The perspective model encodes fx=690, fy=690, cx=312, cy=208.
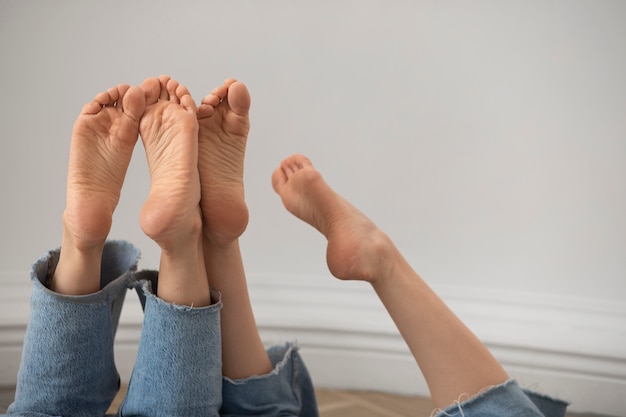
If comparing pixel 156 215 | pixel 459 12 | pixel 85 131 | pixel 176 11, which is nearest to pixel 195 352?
pixel 156 215

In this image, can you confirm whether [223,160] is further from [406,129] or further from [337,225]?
[406,129]

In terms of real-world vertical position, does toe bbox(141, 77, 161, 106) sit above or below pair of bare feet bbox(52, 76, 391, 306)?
above

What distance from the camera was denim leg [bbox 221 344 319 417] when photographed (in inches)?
34.4

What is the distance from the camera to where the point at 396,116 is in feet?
4.89

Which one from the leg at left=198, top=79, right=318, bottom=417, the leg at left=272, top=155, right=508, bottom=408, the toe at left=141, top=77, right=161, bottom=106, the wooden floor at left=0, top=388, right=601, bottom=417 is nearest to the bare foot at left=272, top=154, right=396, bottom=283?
the leg at left=272, top=155, right=508, bottom=408

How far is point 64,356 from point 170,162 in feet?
0.81

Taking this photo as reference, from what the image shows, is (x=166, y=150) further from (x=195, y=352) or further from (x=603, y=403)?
(x=603, y=403)

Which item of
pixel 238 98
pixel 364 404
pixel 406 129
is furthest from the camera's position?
pixel 406 129

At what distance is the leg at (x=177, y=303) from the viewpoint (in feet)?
2.53

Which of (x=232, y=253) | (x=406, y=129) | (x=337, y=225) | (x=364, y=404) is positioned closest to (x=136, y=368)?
(x=232, y=253)

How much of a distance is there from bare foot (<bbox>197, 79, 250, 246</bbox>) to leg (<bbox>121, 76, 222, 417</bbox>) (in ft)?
0.12

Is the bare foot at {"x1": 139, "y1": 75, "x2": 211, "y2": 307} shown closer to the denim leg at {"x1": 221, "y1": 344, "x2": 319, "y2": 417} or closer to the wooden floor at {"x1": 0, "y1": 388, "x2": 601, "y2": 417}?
the denim leg at {"x1": 221, "y1": 344, "x2": 319, "y2": 417}

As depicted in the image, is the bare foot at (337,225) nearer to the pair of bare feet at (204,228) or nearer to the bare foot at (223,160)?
the pair of bare feet at (204,228)

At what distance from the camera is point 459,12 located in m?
1.46
